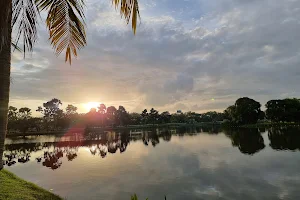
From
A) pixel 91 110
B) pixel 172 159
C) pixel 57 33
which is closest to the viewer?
pixel 57 33

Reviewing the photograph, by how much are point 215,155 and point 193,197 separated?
13357 mm

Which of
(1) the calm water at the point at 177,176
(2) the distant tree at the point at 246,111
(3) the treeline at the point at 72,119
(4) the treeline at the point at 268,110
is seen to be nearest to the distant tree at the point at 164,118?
(3) the treeline at the point at 72,119

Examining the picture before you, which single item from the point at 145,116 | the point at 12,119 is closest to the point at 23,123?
the point at 12,119

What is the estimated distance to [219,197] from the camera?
1257cm

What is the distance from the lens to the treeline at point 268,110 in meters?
69.2

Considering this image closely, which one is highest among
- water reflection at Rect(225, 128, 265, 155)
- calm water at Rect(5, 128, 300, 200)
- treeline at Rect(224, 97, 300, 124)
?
treeline at Rect(224, 97, 300, 124)

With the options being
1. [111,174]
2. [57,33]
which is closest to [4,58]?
[57,33]

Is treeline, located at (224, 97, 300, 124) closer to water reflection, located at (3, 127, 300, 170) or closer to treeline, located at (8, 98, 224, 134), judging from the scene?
water reflection, located at (3, 127, 300, 170)

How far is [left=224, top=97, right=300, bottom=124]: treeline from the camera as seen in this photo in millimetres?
69250

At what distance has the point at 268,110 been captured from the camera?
7400cm

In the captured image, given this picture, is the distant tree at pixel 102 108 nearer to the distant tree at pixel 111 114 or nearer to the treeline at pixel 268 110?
the distant tree at pixel 111 114

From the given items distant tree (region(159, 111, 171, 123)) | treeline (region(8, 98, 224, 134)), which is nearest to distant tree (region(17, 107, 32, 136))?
treeline (region(8, 98, 224, 134))

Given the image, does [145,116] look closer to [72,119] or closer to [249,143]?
[72,119]

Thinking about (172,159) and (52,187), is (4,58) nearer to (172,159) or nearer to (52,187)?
(52,187)
